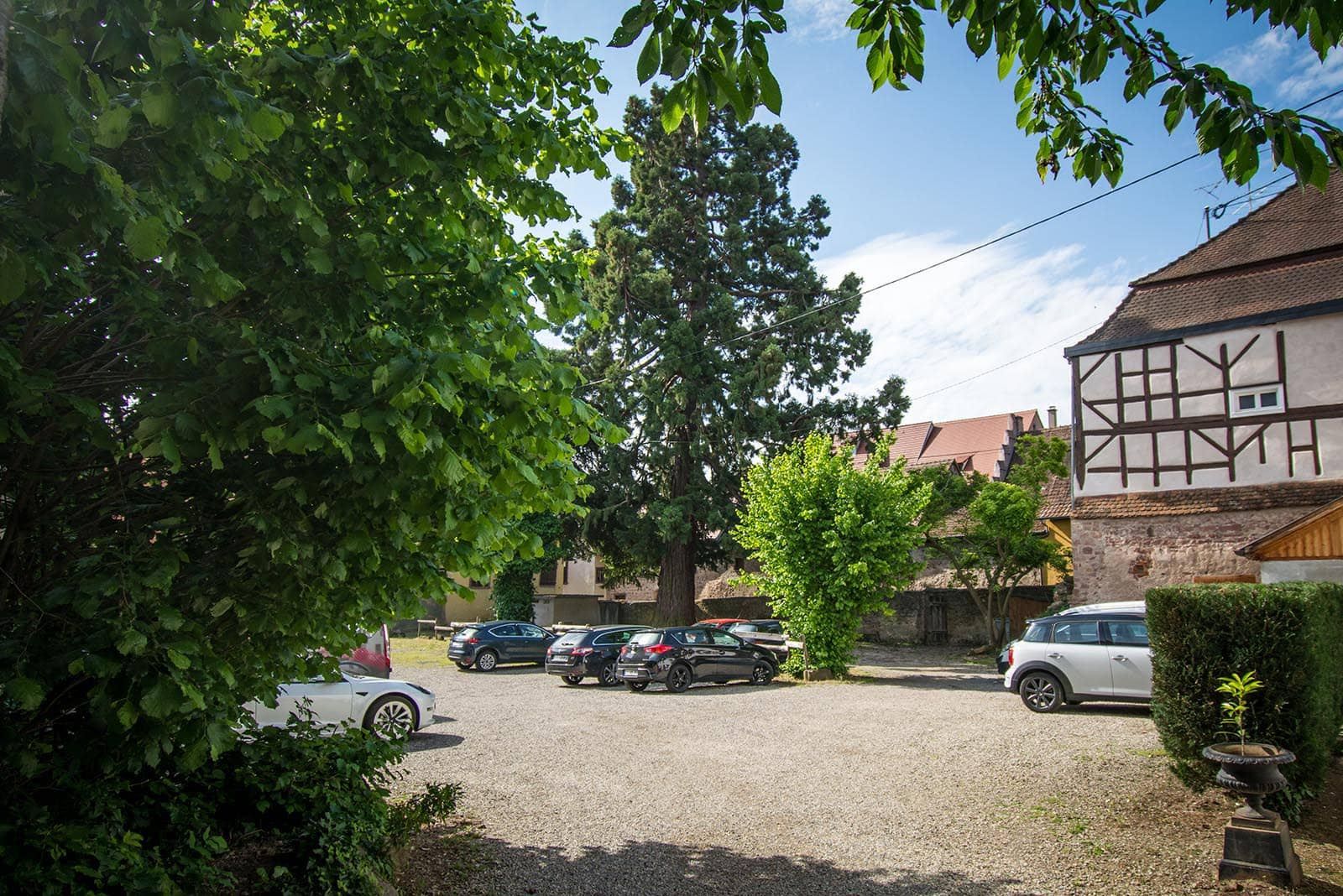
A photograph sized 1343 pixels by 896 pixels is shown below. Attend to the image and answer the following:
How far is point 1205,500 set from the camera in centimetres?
1883

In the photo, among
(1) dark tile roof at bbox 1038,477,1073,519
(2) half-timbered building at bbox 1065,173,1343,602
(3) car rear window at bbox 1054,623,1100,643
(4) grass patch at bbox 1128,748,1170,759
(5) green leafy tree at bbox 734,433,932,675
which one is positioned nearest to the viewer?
(4) grass patch at bbox 1128,748,1170,759

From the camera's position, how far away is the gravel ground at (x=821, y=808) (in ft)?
20.0

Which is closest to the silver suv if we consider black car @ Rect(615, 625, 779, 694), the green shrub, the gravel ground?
the gravel ground

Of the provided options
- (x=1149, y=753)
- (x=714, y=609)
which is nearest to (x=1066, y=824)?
(x=1149, y=753)

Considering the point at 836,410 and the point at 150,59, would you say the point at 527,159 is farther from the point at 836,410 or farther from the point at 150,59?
the point at 836,410

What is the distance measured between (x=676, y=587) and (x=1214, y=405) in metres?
17.2

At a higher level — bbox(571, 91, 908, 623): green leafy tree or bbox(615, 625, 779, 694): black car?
bbox(571, 91, 908, 623): green leafy tree

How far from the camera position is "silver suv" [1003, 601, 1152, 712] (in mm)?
13422

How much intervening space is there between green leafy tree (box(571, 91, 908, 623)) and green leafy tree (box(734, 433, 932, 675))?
24.6 ft

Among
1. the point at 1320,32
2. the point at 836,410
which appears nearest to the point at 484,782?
the point at 1320,32

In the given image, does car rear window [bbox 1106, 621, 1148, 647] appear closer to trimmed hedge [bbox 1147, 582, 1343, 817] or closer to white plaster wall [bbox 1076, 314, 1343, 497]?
trimmed hedge [bbox 1147, 582, 1343, 817]

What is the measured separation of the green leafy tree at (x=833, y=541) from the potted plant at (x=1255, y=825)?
1308cm

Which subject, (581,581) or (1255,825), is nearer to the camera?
(1255,825)

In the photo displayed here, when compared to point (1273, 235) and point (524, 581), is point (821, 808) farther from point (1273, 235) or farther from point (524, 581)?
point (524, 581)
